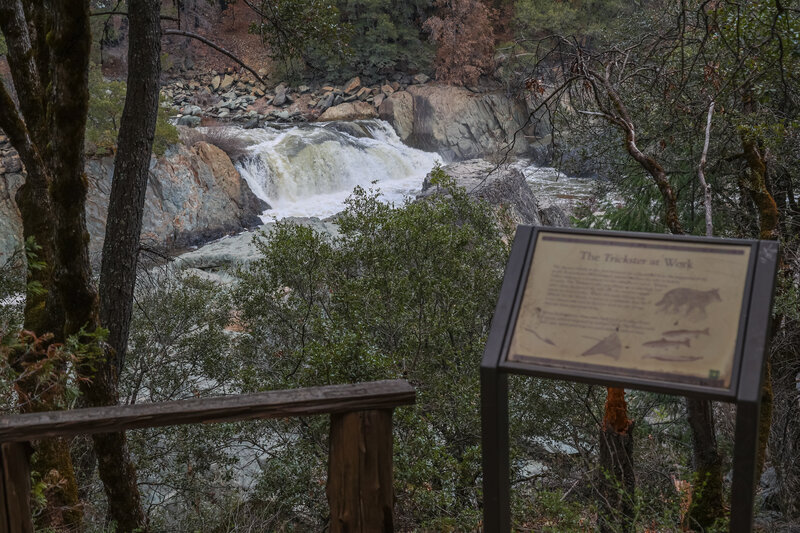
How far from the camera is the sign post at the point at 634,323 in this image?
5.47 ft

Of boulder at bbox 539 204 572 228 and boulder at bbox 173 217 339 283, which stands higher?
boulder at bbox 539 204 572 228

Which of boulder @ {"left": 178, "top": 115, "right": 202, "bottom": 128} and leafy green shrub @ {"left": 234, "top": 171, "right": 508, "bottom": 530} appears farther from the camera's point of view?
boulder @ {"left": 178, "top": 115, "right": 202, "bottom": 128}

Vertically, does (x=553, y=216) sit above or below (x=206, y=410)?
below

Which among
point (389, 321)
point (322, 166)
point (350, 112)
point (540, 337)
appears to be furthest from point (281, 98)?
point (540, 337)

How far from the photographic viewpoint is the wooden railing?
1.65m

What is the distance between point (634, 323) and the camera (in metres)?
1.79

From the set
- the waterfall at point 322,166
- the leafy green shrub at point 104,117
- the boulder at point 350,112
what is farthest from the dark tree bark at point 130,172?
the boulder at point 350,112

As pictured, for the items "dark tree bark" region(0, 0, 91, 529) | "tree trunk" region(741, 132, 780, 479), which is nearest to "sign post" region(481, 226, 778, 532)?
"dark tree bark" region(0, 0, 91, 529)

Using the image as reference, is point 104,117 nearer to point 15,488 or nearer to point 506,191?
point 506,191

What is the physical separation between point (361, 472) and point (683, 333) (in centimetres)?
91

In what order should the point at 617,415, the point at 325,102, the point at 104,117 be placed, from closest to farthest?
1. the point at 617,415
2. the point at 104,117
3. the point at 325,102

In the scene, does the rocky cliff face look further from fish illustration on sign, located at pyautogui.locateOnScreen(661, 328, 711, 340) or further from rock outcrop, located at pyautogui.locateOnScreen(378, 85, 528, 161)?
fish illustration on sign, located at pyautogui.locateOnScreen(661, 328, 711, 340)

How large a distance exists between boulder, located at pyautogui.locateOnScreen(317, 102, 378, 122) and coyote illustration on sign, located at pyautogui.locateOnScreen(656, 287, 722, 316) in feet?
70.2

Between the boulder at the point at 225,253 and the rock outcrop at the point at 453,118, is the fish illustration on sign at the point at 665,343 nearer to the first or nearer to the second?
the boulder at the point at 225,253
